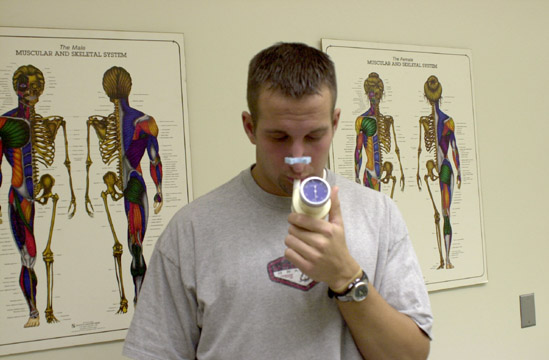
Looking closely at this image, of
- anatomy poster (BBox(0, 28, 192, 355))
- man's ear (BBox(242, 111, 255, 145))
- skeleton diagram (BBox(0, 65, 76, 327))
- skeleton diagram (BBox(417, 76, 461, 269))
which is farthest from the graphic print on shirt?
skeleton diagram (BBox(417, 76, 461, 269))

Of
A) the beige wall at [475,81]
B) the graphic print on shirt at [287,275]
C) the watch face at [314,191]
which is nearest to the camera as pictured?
the watch face at [314,191]

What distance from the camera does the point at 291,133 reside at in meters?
0.80

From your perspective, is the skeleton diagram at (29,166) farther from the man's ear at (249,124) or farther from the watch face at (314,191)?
the watch face at (314,191)

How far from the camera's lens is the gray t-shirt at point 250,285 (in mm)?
811

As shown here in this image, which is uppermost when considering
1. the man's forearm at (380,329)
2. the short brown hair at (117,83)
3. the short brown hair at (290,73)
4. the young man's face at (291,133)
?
the short brown hair at (117,83)

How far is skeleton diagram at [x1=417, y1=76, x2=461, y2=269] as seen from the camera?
5.33 feet

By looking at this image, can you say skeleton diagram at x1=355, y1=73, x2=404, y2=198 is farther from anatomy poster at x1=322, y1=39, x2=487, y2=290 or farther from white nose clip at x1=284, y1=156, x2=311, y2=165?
white nose clip at x1=284, y1=156, x2=311, y2=165

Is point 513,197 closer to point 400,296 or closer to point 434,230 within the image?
point 434,230

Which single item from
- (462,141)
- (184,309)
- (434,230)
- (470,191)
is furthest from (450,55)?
(184,309)

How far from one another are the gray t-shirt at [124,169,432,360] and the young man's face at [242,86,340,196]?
0.09 metres

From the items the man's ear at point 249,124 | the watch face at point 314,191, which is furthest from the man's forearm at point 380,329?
the man's ear at point 249,124

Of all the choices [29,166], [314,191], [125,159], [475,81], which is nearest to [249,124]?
[314,191]

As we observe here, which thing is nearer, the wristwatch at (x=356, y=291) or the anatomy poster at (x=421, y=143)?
the wristwatch at (x=356, y=291)

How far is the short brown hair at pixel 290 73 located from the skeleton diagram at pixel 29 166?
2.11 feet
